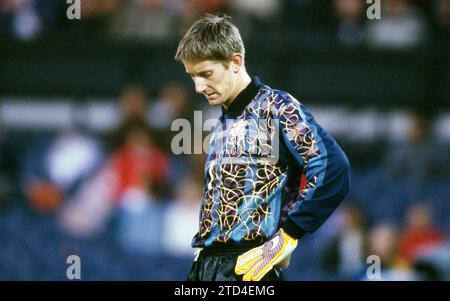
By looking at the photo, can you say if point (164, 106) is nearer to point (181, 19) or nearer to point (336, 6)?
point (181, 19)

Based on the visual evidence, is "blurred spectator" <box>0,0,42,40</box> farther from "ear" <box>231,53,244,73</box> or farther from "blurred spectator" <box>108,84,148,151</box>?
"ear" <box>231,53,244,73</box>

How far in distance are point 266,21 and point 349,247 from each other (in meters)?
2.78

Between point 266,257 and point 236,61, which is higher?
point 236,61

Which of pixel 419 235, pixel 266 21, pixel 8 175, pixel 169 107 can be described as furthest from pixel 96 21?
pixel 419 235

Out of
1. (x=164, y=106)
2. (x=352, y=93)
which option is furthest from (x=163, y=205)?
(x=352, y=93)

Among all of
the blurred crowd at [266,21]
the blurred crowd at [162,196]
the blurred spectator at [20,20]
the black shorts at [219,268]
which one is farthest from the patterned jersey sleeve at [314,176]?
the blurred spectator at [20,20]

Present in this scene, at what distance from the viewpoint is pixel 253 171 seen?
3873 mm

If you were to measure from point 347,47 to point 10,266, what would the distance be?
12.6ft

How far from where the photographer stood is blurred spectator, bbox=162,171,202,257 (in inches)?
304

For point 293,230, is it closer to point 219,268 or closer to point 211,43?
point 219,268

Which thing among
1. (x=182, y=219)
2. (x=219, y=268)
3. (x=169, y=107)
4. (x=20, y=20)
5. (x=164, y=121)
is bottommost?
(x=182, y=219)

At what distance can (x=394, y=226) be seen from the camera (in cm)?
804

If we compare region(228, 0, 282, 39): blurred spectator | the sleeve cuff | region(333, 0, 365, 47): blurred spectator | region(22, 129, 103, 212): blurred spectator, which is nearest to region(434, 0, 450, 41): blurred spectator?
region(333, 0, 365, 47): blurred spectator
